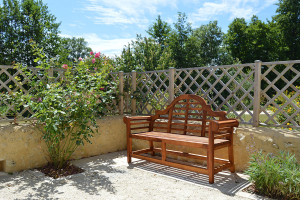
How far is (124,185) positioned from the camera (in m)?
2.48

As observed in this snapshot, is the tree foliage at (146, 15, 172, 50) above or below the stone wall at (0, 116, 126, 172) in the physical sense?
above

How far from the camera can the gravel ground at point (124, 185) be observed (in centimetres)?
220

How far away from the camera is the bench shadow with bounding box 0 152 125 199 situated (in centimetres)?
232

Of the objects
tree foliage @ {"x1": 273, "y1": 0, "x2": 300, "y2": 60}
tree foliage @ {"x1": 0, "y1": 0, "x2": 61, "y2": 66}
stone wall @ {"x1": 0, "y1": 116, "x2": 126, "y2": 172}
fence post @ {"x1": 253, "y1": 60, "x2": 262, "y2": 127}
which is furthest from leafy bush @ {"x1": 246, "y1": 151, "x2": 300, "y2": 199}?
tree foliage @ {"x1": 273, "y1": 0, "x2": 300, "y2": 60}

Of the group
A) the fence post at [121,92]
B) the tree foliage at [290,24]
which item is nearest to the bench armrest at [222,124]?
the fence post at [121,92]

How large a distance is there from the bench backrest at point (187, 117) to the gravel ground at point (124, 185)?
0.59 m

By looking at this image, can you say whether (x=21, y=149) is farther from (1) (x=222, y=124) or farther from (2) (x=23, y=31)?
(2) (x=23, y=31)

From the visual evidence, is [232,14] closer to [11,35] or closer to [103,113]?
[11,35]

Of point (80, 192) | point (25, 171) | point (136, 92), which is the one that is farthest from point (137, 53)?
point (80, 192)

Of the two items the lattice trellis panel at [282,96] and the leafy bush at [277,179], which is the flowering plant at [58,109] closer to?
the leafy bush at [277,179]

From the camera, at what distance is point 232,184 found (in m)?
2.49

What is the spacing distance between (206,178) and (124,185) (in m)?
0.96

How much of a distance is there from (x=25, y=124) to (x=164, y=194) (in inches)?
80.8

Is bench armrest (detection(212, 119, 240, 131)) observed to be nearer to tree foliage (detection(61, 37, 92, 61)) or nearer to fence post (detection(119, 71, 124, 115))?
fence post (detection(119, 71, 124, 115))
